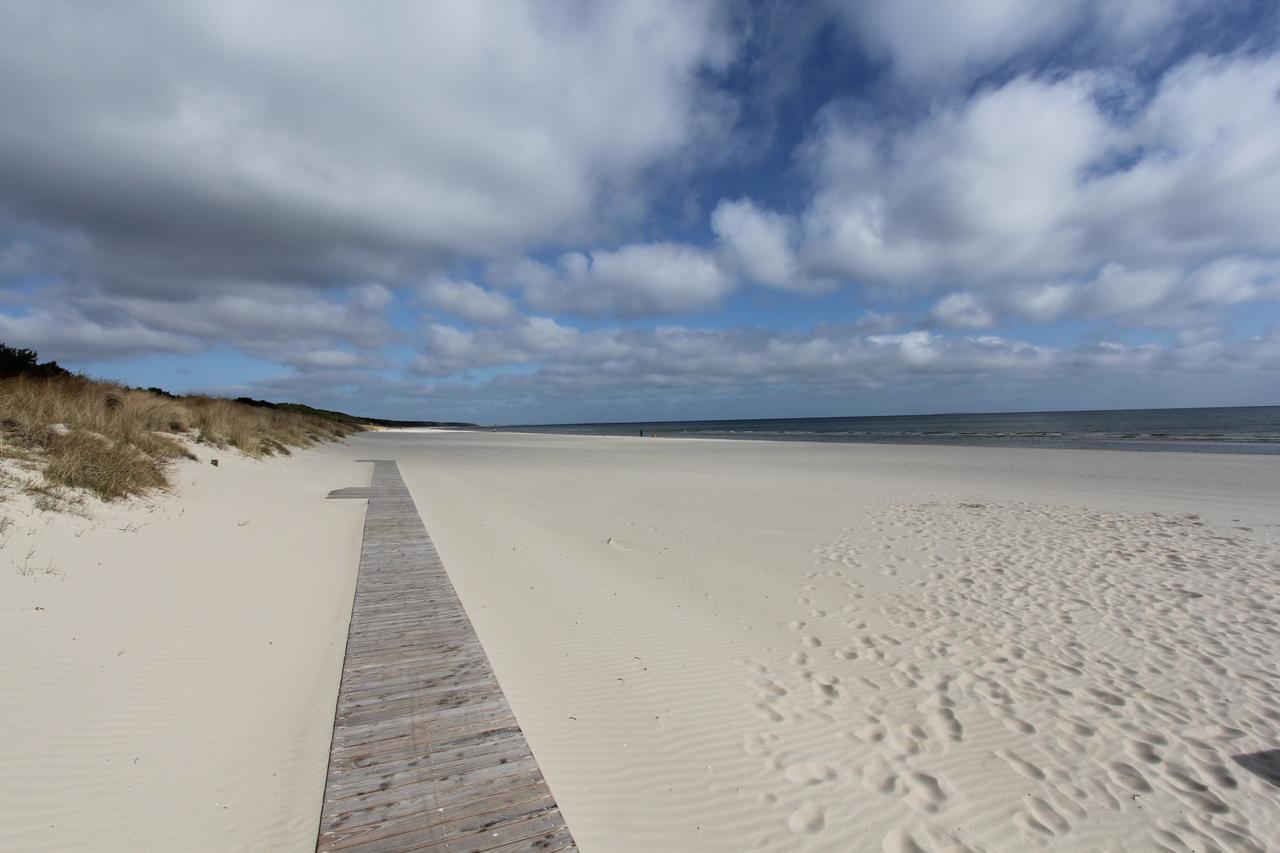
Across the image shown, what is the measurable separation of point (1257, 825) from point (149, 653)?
7.22m

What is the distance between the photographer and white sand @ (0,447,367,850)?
2682 mm

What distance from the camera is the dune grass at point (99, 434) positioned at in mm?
7188

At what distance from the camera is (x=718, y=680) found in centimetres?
441

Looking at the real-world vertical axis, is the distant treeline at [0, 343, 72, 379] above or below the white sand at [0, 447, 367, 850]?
above

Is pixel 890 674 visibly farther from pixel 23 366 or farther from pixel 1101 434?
pixel 1101 434

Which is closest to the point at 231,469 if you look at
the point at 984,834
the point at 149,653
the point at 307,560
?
the point at 307,560

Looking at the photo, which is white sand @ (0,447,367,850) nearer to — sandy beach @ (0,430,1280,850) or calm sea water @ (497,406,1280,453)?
sandy beach @ (0,430,1280,850)

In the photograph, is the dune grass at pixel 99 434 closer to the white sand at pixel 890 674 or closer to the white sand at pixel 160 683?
the white sand at pixel 160 683

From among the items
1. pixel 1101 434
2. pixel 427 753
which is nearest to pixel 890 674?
pixel 427 753

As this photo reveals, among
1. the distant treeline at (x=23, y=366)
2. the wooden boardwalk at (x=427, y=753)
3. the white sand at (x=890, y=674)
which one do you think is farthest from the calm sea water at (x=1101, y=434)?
the distant treeline at (x=23, y=366)

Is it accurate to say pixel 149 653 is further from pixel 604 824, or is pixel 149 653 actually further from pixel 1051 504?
pixel 1051 504

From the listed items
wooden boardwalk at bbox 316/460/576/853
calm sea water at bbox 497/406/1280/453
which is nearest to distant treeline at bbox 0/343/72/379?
wooden boardwalk at bbox 316/460/576/853

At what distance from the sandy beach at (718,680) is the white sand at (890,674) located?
0.02 m

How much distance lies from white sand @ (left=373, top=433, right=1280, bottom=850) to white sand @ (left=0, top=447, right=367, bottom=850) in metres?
1.42
